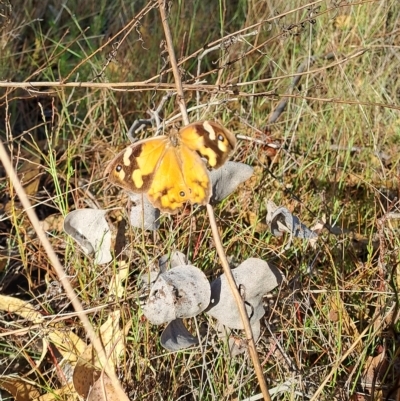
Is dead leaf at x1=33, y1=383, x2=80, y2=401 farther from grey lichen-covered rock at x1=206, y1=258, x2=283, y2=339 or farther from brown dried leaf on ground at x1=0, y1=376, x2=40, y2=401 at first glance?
grey lichen-covered rock at x1=206, y1=258, x2=283, y2=339

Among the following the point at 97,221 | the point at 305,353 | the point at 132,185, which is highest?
the point at 132,185

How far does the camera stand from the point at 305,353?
1.40 meters

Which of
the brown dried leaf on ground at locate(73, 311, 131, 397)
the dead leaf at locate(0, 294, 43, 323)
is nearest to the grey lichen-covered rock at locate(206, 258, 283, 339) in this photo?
the brown dried leaf on ground at locate(73, 311, 131, 397)

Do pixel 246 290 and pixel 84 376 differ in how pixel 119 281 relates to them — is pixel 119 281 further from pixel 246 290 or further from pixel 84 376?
pixel 246 290

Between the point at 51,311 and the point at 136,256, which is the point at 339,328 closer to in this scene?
the point at 136,256

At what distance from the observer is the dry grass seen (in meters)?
1.31

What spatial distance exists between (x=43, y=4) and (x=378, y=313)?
1.92 m

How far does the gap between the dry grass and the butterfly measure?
108 millimetres

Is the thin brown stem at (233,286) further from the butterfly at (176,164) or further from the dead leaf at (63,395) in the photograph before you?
the dead leaf at (63,395)

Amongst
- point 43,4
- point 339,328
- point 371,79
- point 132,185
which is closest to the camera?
point 132,185

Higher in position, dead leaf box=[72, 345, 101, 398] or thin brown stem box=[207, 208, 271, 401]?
thin brown stem box=[207, 208, 271, 401]

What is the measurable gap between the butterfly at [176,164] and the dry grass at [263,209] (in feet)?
0.36

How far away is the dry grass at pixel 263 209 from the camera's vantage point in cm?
131

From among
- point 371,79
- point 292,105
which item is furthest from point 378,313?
point 371,79
